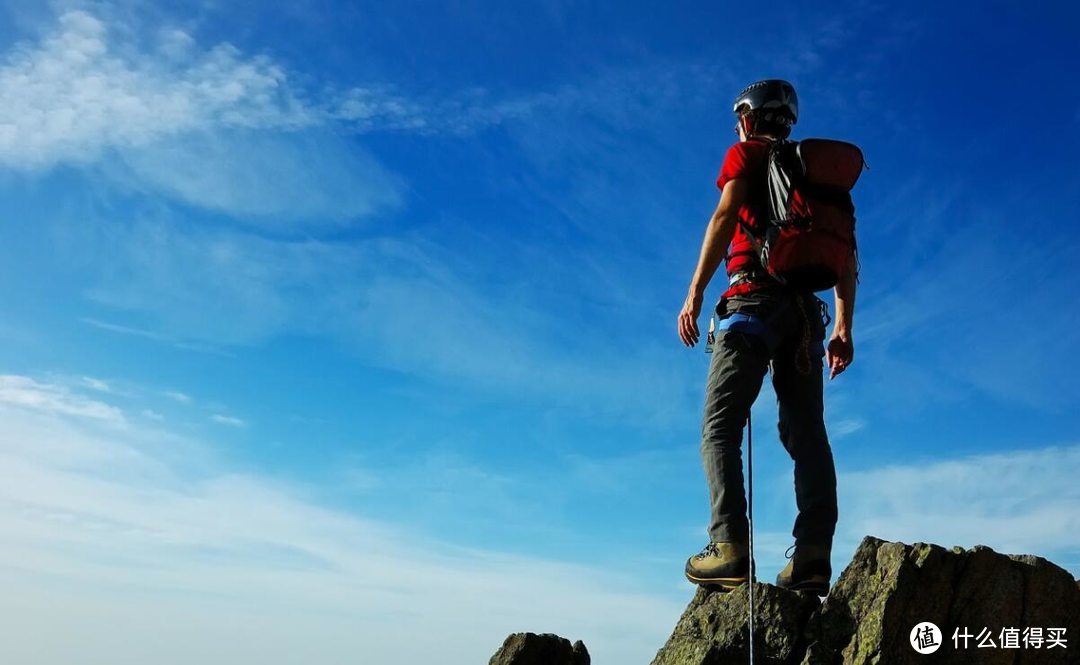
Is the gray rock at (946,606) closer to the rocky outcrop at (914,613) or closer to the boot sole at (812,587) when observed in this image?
the rocky outcrop at (914,613)

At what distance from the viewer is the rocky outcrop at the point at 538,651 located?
9930 millimetres

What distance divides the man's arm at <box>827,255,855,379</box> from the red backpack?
1.83ft

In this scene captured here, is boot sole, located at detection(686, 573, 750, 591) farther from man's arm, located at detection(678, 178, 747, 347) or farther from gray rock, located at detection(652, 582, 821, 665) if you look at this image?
man's arm, located at detection(678, 178, 747, 347)

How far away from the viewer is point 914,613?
25.0ft

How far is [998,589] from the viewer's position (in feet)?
25.3

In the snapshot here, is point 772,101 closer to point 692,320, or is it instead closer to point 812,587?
point 692,320

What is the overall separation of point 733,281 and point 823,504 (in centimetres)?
224

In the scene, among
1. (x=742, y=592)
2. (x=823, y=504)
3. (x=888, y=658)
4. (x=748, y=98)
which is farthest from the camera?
(x=748, y=98)

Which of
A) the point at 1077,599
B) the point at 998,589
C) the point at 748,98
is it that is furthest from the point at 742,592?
the point at 748,98

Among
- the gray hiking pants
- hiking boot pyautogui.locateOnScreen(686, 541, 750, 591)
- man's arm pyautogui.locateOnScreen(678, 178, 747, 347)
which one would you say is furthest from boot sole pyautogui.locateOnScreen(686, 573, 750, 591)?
man's arm pyautogui.locateOnScreen(678, 178, 747, 347)

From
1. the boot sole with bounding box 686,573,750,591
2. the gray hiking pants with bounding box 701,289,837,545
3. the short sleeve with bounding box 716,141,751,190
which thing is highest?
the short sleeve with bounding box 716,141,751,190

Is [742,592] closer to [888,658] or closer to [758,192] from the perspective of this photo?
[888,658]

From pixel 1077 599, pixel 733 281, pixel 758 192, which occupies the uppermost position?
pixel 758 192

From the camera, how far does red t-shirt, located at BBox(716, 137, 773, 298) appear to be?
888 centimetres
